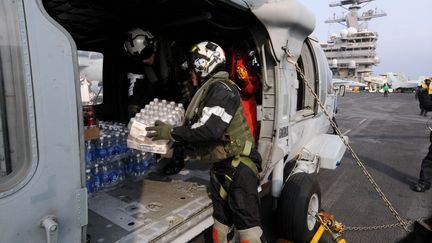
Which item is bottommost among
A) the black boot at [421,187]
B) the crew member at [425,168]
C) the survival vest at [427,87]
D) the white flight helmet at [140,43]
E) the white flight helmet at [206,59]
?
the black boot at [421,187]

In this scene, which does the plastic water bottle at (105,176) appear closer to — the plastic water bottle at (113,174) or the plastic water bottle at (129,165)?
the plastic water bottle at (113,174)

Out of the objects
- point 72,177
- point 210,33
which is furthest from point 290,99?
point 72,177

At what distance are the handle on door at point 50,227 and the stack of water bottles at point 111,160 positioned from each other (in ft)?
6.19

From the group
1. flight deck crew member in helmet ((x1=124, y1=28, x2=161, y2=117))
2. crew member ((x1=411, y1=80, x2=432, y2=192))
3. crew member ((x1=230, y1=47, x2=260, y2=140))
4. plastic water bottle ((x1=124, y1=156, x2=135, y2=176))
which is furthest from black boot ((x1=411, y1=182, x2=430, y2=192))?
plastic water bottle ((x1=124, y1=156, x2=135, y2=176))

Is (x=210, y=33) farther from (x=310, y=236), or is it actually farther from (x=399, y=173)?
(x=399, y=173)

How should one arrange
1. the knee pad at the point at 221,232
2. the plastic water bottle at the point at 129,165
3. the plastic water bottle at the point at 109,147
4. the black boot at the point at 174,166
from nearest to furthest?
1. the knee pad at the point at 221,232
2. the plastic water bottle at the point at 109,147
3. the plastic water bottle at the point at 129,165
4. the black boot at the point at 174,166

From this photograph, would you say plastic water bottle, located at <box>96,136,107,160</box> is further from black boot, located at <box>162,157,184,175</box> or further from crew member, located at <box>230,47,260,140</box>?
crew member, located at <box>230,47,260,140</box>

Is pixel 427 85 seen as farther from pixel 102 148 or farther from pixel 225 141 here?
pixel 102 148

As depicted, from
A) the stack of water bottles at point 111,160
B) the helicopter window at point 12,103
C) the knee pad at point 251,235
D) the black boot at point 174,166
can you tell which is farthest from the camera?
the black boot at point 174,166

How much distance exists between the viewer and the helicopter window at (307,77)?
4457 millimetres

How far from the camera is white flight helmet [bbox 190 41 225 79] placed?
106 inches

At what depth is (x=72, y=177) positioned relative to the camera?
1434 mm

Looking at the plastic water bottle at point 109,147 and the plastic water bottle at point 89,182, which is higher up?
the plastic water bottle at point 109,147

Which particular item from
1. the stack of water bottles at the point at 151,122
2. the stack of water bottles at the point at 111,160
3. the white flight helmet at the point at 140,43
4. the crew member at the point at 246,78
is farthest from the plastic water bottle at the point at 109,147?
the crew member at the point at 246,78
